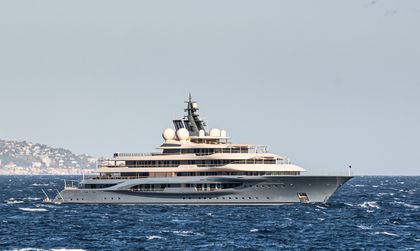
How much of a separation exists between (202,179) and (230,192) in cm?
314

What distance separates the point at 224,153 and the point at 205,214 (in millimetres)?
11995

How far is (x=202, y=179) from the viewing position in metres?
108

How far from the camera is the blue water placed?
7419cm

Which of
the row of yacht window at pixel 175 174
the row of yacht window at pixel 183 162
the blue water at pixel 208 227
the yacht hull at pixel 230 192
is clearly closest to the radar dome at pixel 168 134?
the row of yacht window at pixel 183 162

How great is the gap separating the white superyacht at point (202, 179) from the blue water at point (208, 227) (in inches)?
54.0

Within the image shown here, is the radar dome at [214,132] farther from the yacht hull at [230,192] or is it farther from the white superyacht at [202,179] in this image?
the yacht hull at [230,192]

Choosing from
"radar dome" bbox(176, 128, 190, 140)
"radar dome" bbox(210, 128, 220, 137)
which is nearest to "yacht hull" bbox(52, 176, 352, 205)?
"radar dome" bbox(176, 128, 190, 140)

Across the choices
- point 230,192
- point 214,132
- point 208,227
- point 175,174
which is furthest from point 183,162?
point 208,227

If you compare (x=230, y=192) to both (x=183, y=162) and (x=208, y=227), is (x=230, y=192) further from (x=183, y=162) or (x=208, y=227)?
(x=208, y=227)

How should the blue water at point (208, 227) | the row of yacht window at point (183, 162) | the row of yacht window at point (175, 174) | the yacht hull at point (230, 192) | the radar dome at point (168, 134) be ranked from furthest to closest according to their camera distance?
the radar dome at point (168, 134), the row of yacht window at point (183, 162), the row of yacht window at point (175, 174), the yacht hull at point (230, 192), the blue water at point (208, 227)

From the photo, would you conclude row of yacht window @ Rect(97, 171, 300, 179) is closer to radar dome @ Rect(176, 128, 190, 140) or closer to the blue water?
the blue water

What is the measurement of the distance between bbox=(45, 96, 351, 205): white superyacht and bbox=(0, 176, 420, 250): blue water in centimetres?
137

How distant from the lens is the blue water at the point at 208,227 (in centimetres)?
7419

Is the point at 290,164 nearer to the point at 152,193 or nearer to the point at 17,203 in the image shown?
the point at 152,193
